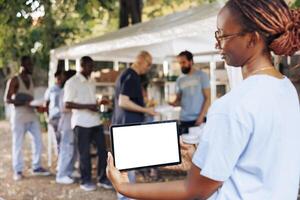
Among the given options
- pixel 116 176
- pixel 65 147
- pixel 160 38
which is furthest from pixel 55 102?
pixel 116 176

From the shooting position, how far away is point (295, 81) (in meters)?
4.08

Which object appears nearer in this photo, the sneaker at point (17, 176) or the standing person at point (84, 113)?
the standing person at point (84, 113)

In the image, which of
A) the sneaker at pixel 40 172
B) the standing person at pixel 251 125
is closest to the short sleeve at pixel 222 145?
the standing person at pixel 251 125

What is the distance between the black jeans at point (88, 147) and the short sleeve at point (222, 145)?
16.8 ft

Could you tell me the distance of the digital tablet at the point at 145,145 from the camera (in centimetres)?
169

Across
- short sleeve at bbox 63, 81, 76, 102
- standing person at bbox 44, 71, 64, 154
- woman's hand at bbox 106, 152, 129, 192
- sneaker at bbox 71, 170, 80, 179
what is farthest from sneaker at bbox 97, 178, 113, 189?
woman's hand at bbox 106, 152, 129, 192

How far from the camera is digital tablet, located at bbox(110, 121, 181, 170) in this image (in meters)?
1.69

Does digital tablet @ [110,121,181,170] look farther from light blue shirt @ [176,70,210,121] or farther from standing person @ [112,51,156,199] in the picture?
light blue shirt @ [176,70,210,121]

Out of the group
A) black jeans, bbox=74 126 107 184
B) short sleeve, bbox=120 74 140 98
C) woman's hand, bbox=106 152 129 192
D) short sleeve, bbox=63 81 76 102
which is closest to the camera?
woman's hand, bbox=106 152 129 192

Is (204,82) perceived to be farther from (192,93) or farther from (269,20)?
(269,20)

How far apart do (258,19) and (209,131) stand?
335 millimetres

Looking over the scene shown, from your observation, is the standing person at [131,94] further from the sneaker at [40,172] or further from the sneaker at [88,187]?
the sneaker at [40,172]

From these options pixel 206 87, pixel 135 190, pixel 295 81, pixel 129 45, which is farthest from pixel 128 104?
pixel 135 190

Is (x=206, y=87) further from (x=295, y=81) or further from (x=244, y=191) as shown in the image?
(x=244, y=191)
